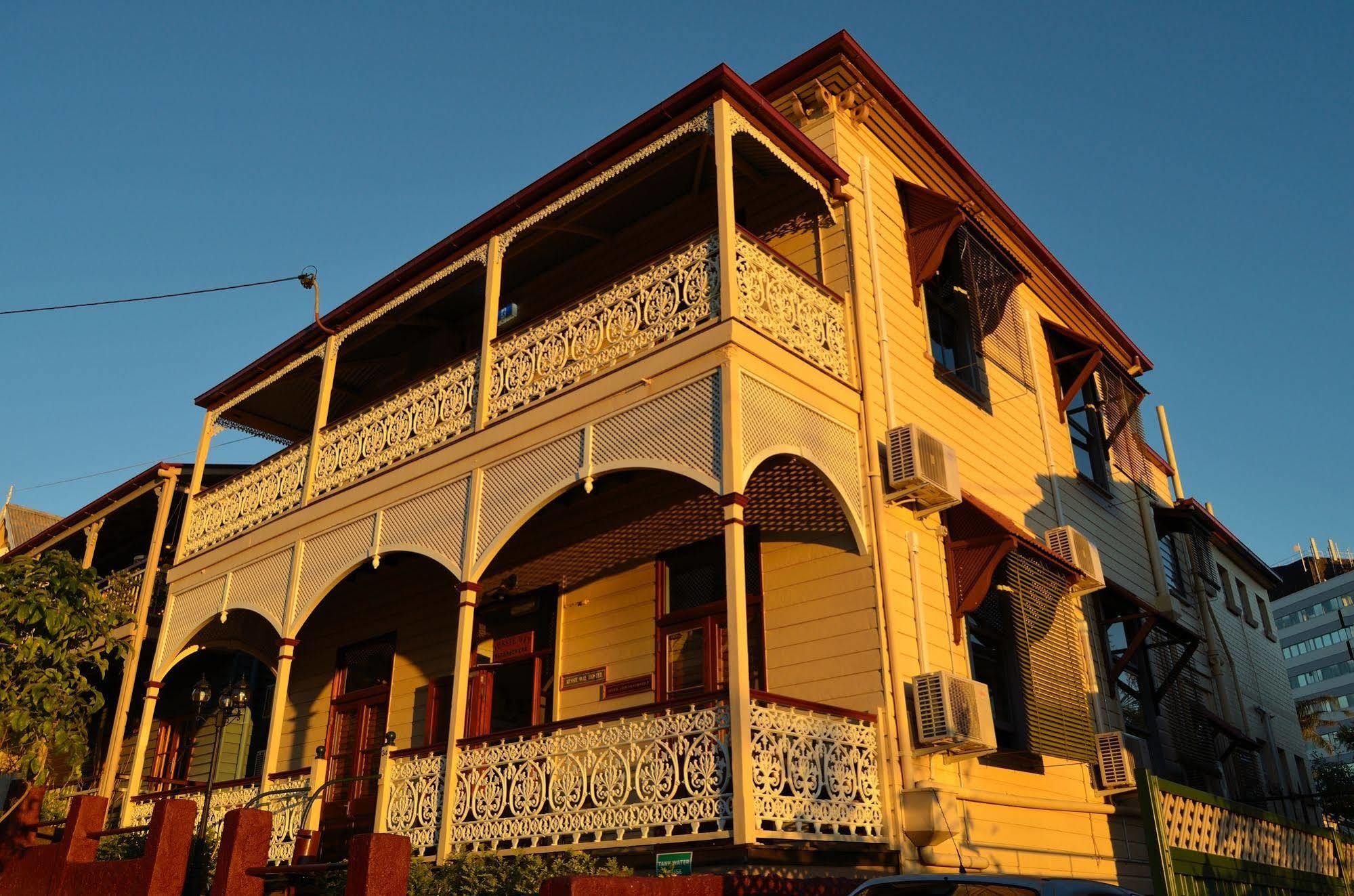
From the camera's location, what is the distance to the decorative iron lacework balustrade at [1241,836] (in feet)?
32.3

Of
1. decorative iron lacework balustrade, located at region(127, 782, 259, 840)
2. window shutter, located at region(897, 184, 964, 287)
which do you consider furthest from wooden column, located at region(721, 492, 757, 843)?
decorative iron lacework balustrade, located at region(127, 782, 259, 840)

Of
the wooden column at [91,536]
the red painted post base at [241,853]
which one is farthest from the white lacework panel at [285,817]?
the wooden column at [91,536]

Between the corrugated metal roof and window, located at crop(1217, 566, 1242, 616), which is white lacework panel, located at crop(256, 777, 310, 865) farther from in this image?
the corrugated metal roof

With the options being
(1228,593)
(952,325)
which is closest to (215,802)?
(952,325)

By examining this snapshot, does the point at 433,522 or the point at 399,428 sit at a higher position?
the point at 399,428

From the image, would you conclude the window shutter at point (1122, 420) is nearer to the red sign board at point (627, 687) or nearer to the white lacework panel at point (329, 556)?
the red sign board at point (627, 687)

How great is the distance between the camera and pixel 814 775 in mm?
8516

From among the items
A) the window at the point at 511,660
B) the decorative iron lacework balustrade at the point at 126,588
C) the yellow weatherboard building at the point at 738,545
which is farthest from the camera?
the decorative iron lacework balustrade at the point at 126,588

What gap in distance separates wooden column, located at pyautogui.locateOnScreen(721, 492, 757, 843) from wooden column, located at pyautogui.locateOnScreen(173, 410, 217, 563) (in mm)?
11043

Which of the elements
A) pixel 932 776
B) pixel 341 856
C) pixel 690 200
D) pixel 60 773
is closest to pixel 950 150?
pixel 690 200

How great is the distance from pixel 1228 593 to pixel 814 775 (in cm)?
1583

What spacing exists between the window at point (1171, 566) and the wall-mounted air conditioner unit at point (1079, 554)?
18.0 ft

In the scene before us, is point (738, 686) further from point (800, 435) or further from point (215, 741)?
point (215, 741)

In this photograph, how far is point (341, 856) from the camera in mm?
13062
